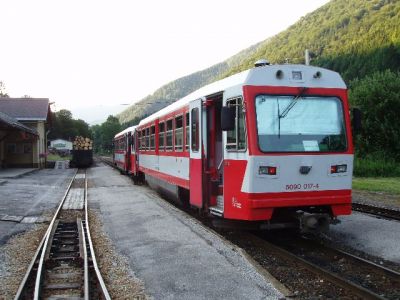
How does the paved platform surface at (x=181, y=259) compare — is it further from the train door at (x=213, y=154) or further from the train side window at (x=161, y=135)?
the train side window at (x=161, y=135)

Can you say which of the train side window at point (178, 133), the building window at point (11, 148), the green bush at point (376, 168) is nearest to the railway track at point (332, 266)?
the train side window at point (178, 133)

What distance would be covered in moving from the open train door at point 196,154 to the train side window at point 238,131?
144cm

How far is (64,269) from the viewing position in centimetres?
778

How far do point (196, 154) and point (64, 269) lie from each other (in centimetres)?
382

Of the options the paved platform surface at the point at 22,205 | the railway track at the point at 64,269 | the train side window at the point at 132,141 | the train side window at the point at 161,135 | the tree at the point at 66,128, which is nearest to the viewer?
the railway track at the point at 64,269

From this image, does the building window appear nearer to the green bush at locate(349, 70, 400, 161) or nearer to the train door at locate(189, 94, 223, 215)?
the green bush at locate(349, 70, 400, 161)

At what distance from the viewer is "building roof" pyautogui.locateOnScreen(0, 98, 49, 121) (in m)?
45.9

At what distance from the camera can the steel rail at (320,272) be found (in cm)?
586

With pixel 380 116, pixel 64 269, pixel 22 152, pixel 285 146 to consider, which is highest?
pixel 380 116

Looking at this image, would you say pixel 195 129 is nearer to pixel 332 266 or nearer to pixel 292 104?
pixel 292 104

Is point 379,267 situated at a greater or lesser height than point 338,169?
lesser

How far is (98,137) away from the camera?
158250 mm

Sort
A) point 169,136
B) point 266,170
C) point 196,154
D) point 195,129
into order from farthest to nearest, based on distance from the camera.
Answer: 1. point 169,136
2. point 195,129
3. point 196,154
4. point 266,170

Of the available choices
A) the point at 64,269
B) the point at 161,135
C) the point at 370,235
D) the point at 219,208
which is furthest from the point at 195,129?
the point at 161,135
